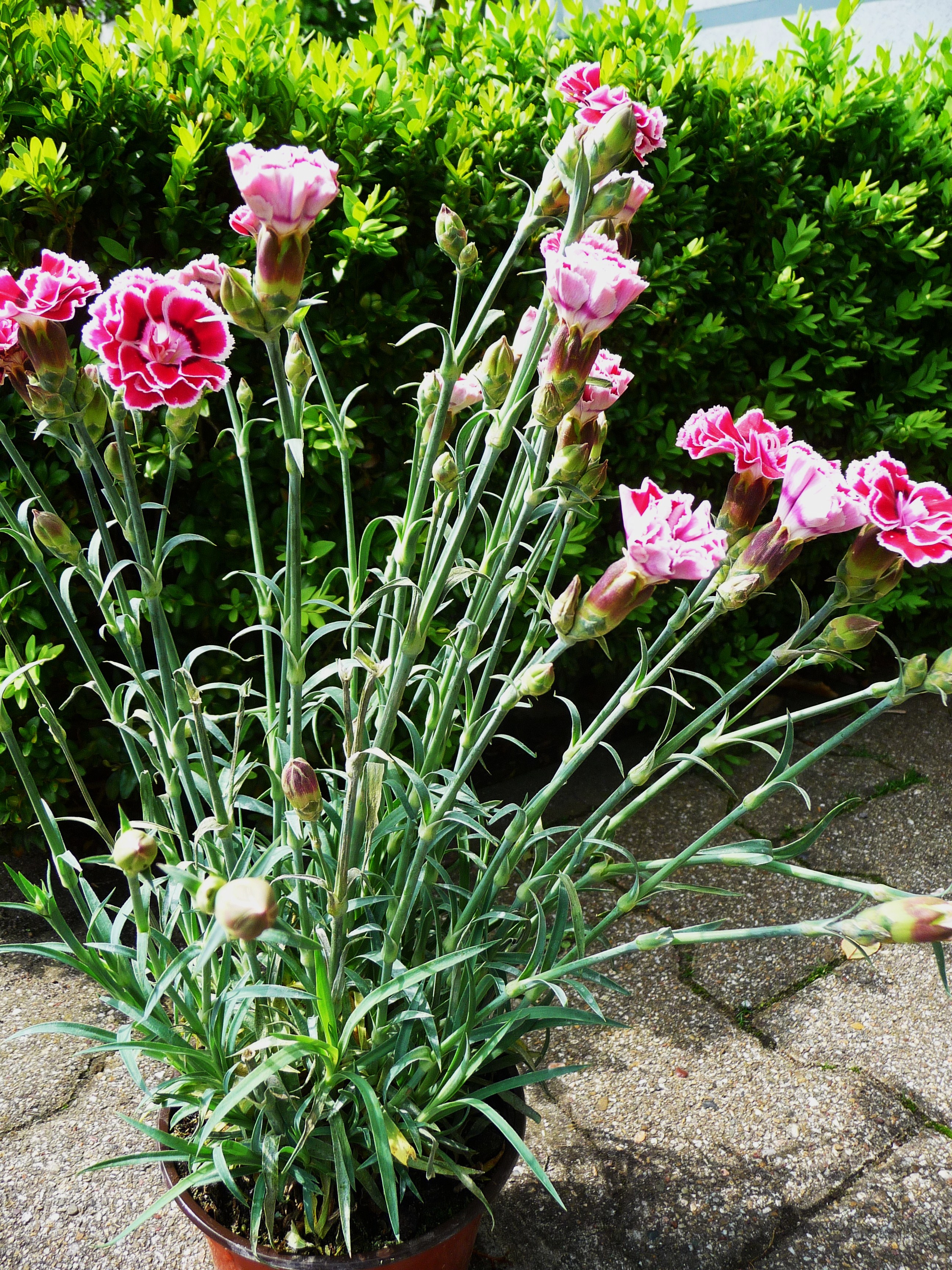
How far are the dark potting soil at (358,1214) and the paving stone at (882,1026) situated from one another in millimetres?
714

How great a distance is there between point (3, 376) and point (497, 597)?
49cm

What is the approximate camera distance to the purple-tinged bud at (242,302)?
2.32ft

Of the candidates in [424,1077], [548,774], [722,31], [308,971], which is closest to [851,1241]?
[424,1077]

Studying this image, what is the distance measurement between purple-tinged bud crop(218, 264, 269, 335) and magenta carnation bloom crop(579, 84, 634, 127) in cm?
36

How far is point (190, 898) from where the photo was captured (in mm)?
1061

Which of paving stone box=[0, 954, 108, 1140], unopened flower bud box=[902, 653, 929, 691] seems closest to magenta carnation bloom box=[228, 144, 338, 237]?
unopened flower bud box=[902, 653, 929, 691]

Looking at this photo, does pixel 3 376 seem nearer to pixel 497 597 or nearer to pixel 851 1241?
pixel 497 597

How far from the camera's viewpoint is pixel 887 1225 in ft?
4.20

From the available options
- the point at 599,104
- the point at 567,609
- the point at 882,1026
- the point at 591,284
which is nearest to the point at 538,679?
the point at 567,609

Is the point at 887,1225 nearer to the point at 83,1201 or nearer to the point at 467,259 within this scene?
the point at 83,1201

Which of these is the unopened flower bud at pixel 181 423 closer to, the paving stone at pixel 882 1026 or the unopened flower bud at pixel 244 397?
the unopened flower bud at pixel 244 397

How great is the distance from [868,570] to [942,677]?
0.11 metres

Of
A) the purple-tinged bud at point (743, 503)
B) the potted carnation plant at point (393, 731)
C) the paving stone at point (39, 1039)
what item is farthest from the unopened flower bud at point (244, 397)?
the paving stone at point (39, 1039)

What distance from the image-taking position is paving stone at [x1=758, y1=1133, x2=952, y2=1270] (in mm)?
1232
